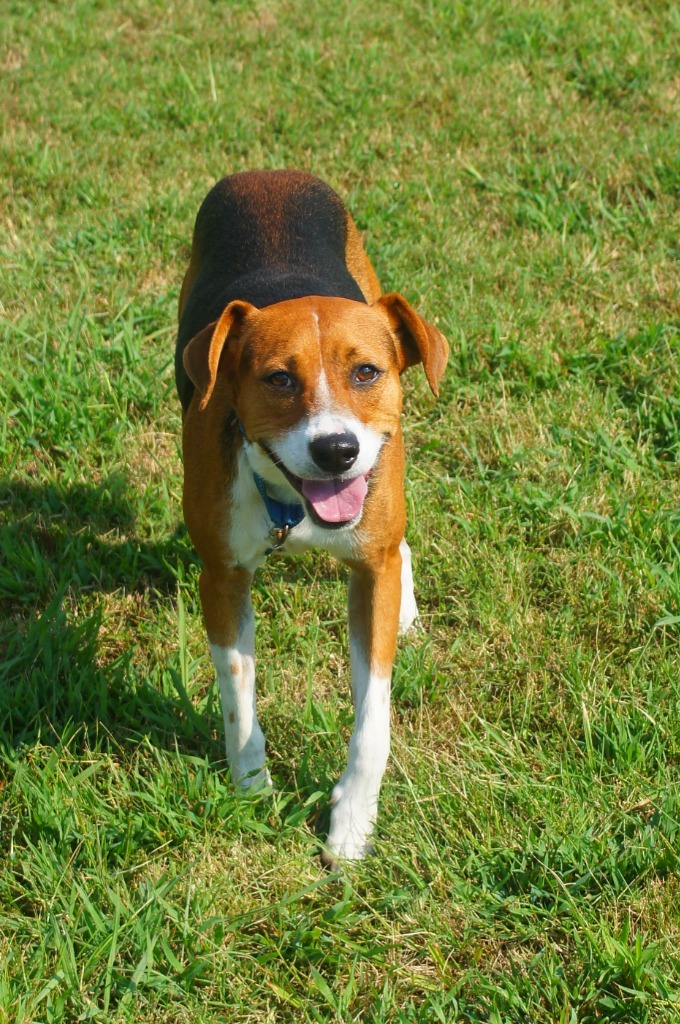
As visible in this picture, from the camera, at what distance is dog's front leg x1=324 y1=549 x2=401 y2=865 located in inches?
160

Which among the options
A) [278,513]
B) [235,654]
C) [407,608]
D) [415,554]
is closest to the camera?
[278,513]

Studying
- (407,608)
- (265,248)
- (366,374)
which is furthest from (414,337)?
(407,608)

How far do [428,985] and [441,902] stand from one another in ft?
0.98

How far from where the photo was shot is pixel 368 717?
13.3ft

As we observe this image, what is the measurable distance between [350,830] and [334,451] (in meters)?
1.37

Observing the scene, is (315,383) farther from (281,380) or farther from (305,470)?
(305,470)

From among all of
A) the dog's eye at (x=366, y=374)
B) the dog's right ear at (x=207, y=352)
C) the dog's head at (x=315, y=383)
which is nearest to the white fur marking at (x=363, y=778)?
the dog's head at (x=315, y=383)

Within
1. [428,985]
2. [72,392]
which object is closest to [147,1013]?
[428,985]

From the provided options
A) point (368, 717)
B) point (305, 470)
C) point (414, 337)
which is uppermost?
point (414, 337)

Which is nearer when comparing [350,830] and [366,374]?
[366,374]

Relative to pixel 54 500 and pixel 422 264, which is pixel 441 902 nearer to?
pixel 54 500

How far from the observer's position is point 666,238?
23.6 ft

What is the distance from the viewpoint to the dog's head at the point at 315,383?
12.0 feet

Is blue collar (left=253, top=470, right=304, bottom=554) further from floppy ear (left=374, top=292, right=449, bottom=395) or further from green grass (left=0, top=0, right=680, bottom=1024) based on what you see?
green grass (left=0, top=0, right=680, bottom=1024)
